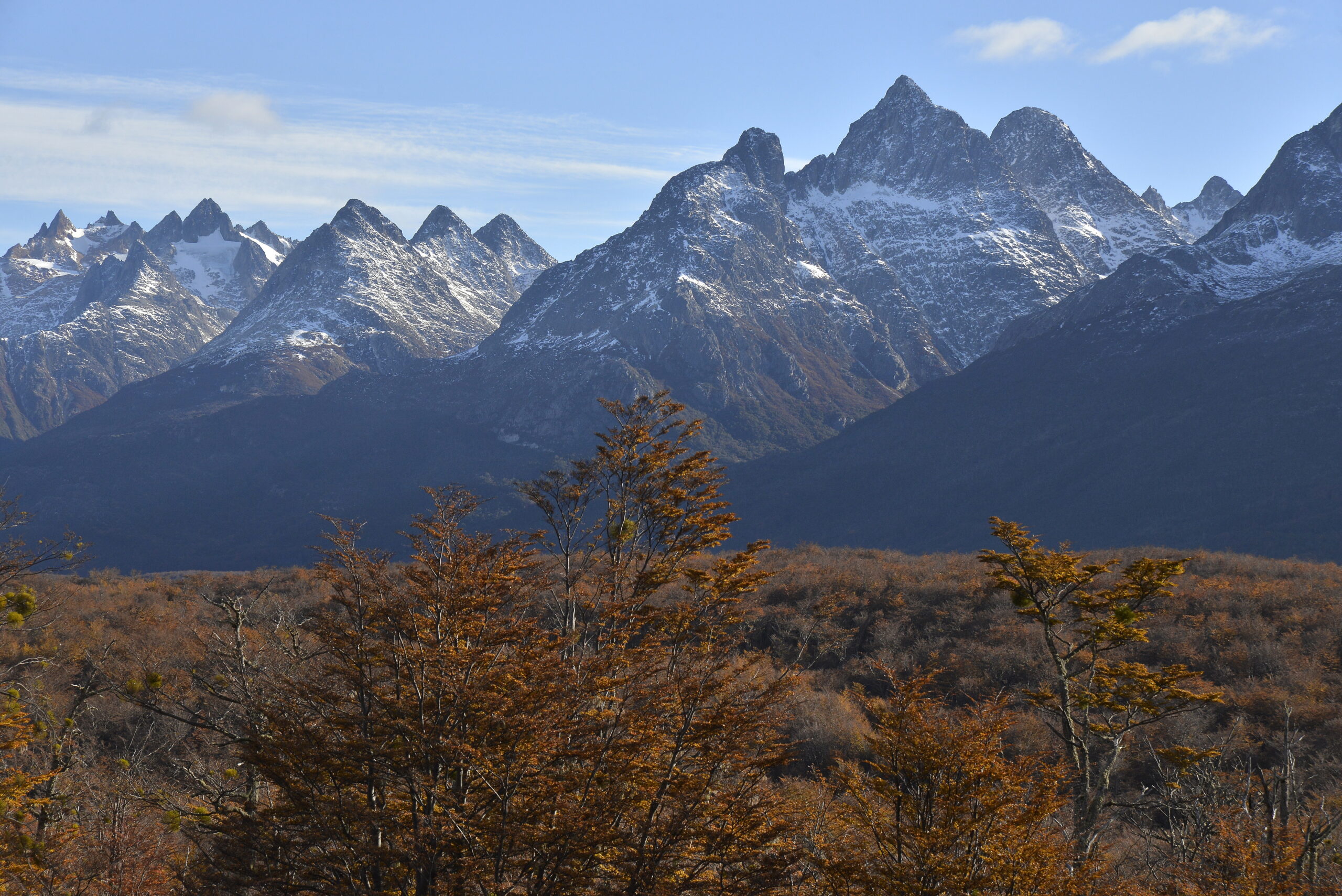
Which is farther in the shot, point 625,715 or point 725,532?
point 725,532

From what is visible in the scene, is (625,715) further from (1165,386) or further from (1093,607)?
(1165,386)

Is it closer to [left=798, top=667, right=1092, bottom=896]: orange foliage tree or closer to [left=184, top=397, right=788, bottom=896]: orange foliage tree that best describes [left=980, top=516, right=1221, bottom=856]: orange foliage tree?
[left=798, top=667, right=1092, bottom=896]: orange foliage tree

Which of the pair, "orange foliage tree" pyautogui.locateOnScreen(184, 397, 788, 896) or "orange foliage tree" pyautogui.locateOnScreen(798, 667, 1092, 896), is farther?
"orange foliage tree" pyautogui.locateOnScreen(798, 667, 1092, 896)

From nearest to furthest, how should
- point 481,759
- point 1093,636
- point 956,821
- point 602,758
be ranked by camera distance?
point 481,759 → point 602,758 → point 956,821 → point 1093,636

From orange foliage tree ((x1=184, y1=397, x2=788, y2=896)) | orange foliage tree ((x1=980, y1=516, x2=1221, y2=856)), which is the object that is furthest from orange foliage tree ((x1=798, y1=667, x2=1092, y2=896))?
orange foliage tree ((x1=980, y1=516, x2=1221, y2=856))

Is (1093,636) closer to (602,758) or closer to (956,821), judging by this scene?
(956,821)

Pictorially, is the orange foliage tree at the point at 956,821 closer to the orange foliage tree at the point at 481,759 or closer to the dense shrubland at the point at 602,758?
the dense shrubland at the point at 602,758

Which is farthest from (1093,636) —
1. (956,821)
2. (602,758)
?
(602,758)

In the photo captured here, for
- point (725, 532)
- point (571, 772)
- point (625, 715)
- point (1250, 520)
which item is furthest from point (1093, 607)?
point (1250, 520)

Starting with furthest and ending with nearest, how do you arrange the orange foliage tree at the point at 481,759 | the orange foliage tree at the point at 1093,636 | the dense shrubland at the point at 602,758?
the orange foliage tree at the point at 1093,636
the dense shrubland at the point at 602,758
the orange foliage tree at the point at 481,759

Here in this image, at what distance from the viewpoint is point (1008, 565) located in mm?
17766

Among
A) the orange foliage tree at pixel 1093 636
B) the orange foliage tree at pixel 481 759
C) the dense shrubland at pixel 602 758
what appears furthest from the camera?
the orange foliage tree at pixel 1093 636

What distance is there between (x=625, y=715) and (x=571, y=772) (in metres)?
1.22

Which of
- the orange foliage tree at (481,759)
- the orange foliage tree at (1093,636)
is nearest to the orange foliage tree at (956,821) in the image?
the orange foliage tree at (481,759)
